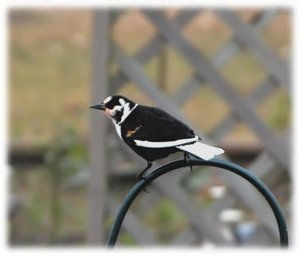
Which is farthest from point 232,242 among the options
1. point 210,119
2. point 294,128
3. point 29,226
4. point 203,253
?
point 210,119

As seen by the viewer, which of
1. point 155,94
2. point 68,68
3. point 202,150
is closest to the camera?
point 202,150

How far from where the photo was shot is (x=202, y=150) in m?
0.93

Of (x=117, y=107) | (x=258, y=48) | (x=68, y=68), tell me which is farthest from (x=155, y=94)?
(x=68, y=68)

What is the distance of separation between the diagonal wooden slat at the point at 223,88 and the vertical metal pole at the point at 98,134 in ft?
0.41

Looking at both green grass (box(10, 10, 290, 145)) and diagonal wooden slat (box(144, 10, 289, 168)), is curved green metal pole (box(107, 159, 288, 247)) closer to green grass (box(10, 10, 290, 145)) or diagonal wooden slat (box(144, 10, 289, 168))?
diagonal wooden slat (box(144, 10, 289, 168))

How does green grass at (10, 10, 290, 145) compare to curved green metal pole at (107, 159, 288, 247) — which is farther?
green grass at (10, 10, 290, 145)

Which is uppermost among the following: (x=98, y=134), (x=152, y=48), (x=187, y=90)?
(x=152, y=48)

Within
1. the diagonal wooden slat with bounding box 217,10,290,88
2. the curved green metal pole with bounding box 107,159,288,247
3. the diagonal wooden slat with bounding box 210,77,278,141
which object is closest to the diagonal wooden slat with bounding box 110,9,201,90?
the diagonal wooden slat with bounding box 217,10,290,88

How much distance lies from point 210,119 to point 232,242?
143 cm

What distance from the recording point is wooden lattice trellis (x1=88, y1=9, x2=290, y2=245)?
2.38 metres

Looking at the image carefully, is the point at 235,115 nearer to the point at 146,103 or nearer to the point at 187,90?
the point at 187,90

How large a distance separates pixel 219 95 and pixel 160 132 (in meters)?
1.46

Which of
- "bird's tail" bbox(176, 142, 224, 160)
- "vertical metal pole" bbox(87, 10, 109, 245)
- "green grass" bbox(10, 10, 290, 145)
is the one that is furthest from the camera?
"green grass" bbox(10, 10, 290, 145)

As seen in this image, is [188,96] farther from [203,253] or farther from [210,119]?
[210,119]
